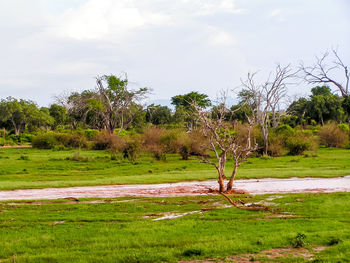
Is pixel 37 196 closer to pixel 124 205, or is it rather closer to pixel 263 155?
pixel 124 205

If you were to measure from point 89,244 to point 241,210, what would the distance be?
5.14m

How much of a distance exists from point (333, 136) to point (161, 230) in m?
37.1

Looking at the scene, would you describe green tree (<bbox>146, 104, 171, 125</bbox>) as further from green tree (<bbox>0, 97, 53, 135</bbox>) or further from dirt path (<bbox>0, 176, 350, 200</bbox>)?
dirt path (<bbox>0, 176, 350, 200</bbox>)

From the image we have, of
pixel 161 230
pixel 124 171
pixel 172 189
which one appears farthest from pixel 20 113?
pixel 161 230

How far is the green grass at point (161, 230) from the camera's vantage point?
8211 millimetres

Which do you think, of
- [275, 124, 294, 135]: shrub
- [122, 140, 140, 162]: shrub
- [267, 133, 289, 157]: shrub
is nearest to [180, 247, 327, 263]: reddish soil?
[122, 140, 140, 162]: shrub

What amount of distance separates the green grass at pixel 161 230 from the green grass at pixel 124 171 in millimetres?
7213

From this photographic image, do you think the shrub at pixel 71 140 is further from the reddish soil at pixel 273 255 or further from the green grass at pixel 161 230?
the reddish soil at pixel 273 255

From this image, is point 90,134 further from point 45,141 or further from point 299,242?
point 299,242

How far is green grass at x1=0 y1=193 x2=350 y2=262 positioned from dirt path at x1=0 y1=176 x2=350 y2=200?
7.74 feet

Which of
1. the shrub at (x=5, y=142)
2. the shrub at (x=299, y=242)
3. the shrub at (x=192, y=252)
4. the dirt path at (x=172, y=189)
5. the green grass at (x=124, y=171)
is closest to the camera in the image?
the shrub at (x=192, y=252)

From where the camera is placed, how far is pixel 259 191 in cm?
1722

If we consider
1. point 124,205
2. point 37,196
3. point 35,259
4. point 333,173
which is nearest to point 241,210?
point 124,205

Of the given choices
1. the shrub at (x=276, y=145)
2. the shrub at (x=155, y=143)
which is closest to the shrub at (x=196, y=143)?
the shrub at (x=155, y=143)
